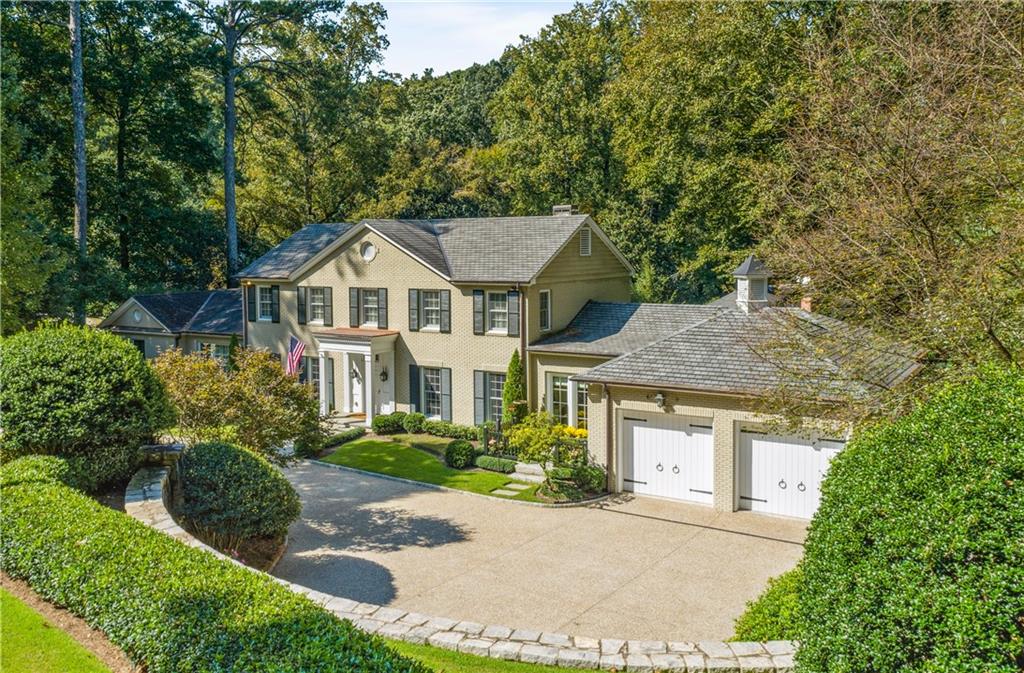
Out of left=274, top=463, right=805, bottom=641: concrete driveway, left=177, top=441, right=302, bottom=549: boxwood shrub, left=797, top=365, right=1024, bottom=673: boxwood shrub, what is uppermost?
left=797, top=365, right=1024, bottom=673: boxwood shrub

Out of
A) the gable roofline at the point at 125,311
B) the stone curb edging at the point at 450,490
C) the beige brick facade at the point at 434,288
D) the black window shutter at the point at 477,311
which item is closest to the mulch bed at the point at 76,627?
the stone curb edging at the point at 450,490

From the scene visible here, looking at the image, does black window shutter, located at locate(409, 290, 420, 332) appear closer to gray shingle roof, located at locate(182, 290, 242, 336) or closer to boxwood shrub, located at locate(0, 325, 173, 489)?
gray shingle roof, located at locate(182, 290, 242, 336)

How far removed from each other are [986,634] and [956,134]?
334 inches

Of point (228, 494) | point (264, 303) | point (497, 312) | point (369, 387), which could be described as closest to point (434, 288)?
point (497, 312)

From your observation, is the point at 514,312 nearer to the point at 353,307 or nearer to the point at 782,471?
the point at 353,307

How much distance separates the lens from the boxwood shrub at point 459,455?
69.9 feet

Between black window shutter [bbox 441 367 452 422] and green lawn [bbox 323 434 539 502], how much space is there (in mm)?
1214

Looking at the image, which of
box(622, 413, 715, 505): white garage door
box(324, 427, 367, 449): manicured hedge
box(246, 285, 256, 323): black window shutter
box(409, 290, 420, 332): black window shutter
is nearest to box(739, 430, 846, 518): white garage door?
box(622, 413, 715, 505): white garage door

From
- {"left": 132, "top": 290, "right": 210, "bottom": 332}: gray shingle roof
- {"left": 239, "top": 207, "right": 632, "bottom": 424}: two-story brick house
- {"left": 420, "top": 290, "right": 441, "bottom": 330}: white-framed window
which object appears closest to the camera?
{"left": 239, "top": 207, "right": 632, "bottom": 424}: two-story brick house

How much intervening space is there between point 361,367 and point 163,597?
2030 cm

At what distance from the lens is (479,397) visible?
24844 mm

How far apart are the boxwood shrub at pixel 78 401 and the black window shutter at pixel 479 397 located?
13181mm

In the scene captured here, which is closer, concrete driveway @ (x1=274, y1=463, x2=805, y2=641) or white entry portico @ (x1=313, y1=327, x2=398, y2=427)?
concrete driveway @ (x1=274, y1=463, x2=805, y2=641)

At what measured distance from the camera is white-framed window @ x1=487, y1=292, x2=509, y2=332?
24266 millimetres
